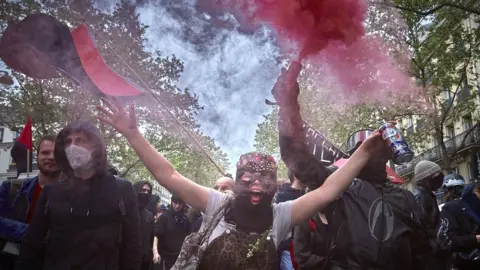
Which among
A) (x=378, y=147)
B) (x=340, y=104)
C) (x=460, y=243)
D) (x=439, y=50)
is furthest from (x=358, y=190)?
(x=439, y=50)

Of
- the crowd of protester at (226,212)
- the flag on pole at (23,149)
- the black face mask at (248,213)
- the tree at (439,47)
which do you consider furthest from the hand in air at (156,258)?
the tree at (439,47)

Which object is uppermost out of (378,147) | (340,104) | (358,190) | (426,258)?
(340,104)

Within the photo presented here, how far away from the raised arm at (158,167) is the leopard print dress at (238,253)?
31cm

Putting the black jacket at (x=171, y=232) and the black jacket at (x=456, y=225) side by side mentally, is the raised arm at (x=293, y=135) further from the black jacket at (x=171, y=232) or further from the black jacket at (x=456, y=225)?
the black jacket at (x=171, y=232)

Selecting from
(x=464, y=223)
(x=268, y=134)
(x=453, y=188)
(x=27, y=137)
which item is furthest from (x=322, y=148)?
(x=27, y=137)

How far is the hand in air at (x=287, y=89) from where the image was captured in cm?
304

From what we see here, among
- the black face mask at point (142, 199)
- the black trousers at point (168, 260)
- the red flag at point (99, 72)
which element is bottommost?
the black trousers at point (168, 260)

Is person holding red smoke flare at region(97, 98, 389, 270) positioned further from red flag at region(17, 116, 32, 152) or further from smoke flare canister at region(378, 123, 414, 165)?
red flag at region(17, 116, 32, 152)

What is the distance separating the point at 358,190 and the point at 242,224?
1.11 metres

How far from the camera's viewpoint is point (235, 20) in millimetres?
3596

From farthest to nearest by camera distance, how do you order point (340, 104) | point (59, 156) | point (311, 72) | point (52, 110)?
point (52, 110) → point (340, 104) → point (311, 72) → point (59, 156)

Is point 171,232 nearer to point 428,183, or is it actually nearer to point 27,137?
point 27,137

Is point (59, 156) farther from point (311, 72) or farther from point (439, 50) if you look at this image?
point (439, 50)

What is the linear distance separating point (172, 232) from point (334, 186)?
525 centimetres
